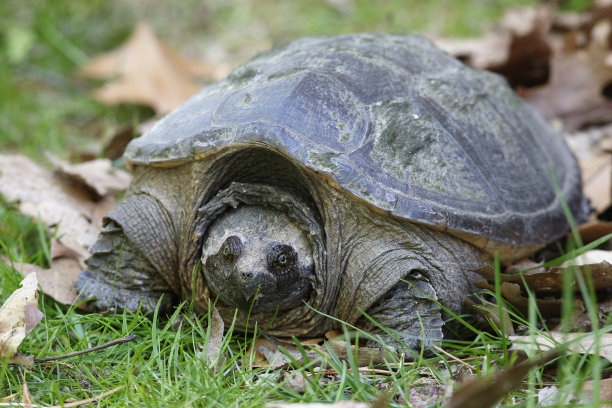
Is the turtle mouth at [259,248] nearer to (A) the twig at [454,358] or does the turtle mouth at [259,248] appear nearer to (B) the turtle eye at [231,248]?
(B) the turtle eye at [231,248]

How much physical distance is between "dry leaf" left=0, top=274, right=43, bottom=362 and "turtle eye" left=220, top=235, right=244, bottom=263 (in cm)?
71

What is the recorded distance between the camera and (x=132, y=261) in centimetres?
287

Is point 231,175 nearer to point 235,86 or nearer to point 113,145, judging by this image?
point 235,86

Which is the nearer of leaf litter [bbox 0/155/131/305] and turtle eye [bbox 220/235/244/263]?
turtle eye [bbox 220/235/244/263]

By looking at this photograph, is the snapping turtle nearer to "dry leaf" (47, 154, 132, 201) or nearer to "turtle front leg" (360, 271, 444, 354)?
"turtle front leg" (360, 271, 444, 354)

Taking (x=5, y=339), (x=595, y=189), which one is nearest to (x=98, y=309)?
(x=5, y=339)

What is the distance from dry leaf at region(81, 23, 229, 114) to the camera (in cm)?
521

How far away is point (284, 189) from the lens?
269cm

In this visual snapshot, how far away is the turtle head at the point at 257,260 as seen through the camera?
2.43 m

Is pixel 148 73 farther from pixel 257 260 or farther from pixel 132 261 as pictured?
pixel 257 260

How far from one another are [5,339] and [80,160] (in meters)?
2.46

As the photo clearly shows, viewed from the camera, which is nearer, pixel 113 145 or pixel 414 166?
pixel 414 166

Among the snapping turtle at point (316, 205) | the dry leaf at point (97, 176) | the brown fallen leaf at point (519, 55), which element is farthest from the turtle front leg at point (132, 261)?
the brown fallen leaf at point (519, 55)

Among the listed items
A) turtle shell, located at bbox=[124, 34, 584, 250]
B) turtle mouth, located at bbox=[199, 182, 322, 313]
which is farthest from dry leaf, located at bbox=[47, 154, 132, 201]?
turtle mouth, located at bbox=[199, 182, 322, 313]
